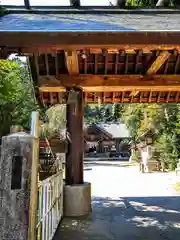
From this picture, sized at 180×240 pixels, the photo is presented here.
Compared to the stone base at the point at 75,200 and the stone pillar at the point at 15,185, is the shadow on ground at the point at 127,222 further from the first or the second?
the stone pillar at the point at 15,185

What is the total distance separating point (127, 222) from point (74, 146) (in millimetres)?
1834

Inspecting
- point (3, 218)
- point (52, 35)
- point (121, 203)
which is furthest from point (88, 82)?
point (3, 218)

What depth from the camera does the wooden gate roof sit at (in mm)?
3068

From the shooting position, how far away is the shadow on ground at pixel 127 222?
4156mm

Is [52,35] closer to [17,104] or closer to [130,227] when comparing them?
[130,227]

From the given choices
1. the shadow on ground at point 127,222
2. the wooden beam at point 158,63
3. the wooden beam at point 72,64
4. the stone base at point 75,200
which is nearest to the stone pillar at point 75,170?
the stone base at point 75,200

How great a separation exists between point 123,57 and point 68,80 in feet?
3.83

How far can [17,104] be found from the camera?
775 centimetres

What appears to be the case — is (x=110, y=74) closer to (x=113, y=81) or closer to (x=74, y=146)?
(x=113, y=81)

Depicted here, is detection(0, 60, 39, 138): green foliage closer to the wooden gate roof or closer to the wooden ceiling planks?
the wooden gate roof

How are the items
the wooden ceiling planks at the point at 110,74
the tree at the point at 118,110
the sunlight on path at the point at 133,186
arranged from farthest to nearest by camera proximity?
the tree at the point at 118,110 < the sunlight on path at the point at 133,186 < the wooden ceiling planks at the point at 110,74

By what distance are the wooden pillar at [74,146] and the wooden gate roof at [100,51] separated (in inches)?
20.0

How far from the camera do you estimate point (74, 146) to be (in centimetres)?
575

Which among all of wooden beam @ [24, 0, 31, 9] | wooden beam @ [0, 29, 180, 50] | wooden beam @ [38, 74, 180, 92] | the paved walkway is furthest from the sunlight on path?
wooden beam @ [0, 29, 180, 50]
